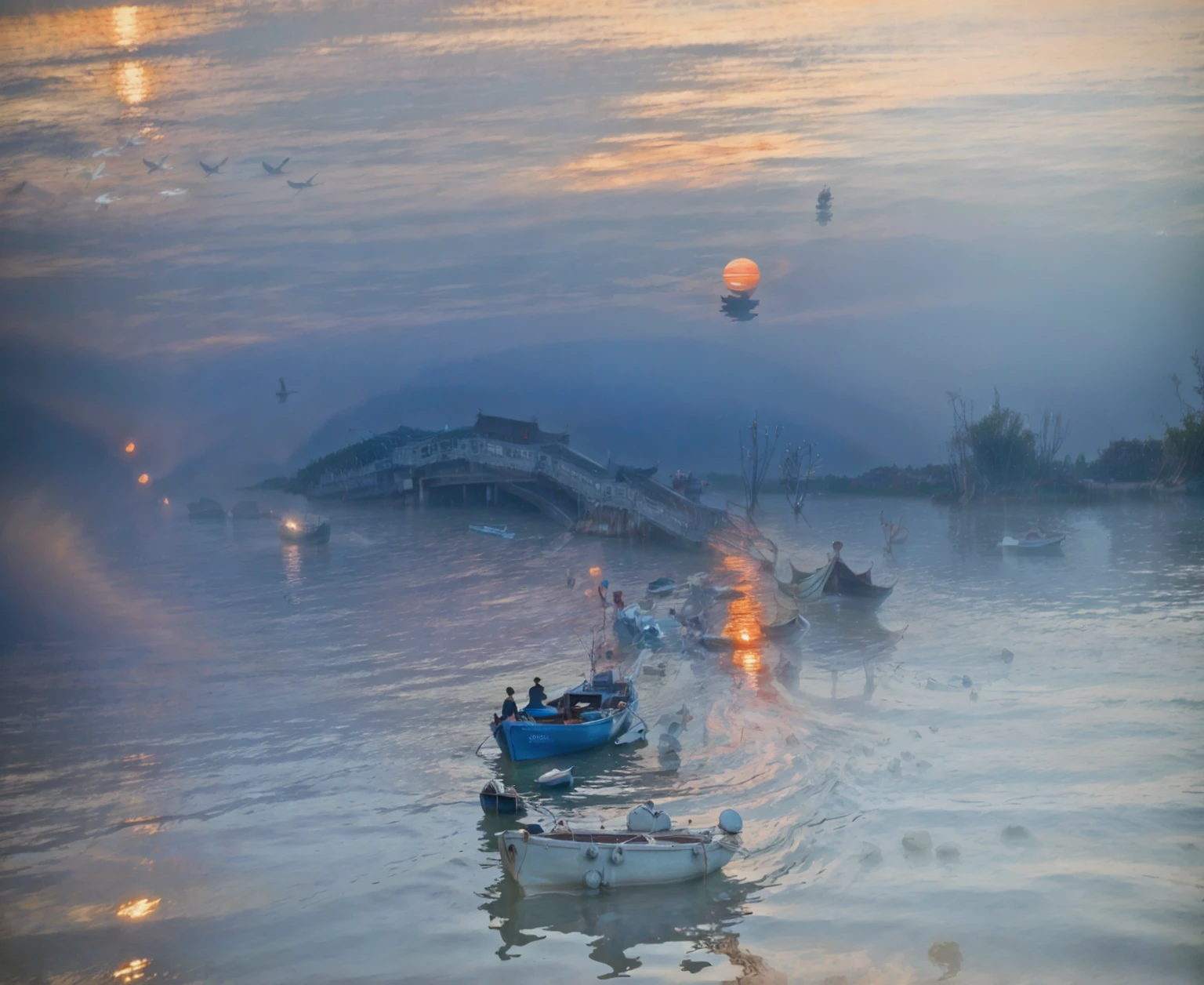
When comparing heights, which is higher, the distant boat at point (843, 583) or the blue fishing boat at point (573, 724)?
the distant boat at point (843, 583)

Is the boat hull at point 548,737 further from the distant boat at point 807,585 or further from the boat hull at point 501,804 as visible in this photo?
the distant boat at point 807,585

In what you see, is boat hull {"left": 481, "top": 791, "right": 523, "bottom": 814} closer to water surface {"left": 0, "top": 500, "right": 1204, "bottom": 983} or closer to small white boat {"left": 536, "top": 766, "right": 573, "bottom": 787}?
water surface {"left": 0, "top": 500, "right": 1204, "bottom": 983}

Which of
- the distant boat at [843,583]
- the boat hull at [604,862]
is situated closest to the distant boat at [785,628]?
the distant boat at [843,583]

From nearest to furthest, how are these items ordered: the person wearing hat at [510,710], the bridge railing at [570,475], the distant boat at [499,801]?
the distant boat at [499,801], the person wearing hat at [510,710], the bridge railing at [570,475]

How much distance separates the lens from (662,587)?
25.3 meters

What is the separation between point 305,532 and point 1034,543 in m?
22.7

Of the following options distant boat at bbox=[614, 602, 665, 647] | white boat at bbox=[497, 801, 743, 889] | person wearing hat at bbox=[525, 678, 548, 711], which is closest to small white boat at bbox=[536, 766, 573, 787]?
person wearing hat at bbox=[525, 678, 548, 711]

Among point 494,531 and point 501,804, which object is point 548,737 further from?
point 494,531

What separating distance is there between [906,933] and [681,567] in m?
20.2

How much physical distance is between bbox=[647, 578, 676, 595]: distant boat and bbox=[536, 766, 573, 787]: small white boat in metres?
12.6

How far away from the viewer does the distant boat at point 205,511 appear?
4725 cm

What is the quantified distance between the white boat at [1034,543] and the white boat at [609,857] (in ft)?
77.5

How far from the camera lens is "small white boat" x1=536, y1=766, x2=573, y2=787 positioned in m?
12.3

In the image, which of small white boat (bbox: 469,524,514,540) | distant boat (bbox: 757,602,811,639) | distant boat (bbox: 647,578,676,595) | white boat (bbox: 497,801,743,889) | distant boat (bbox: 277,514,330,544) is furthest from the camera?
distant boat (bbox: 277,514,330,544)
